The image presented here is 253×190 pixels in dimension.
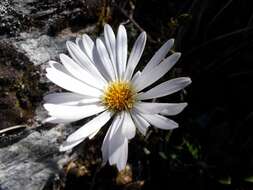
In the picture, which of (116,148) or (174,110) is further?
(116,148)

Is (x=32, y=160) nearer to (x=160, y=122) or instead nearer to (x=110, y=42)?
(x=110, y=42)

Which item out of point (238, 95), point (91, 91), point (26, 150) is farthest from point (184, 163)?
point (26, 150)

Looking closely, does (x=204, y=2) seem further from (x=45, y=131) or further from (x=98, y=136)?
(x=45, y=131)

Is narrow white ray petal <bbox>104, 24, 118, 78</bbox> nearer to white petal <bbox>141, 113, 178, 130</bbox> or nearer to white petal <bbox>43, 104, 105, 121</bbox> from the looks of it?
white petal <bbox>43, 104, 105, 121</bbox>

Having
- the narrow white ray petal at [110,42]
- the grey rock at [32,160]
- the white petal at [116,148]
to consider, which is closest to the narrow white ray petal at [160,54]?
the narrow white ray petal at [110,42]

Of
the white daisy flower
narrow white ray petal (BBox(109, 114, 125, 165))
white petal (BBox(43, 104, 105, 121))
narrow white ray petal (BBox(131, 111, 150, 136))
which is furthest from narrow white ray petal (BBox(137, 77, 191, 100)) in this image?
white petal (BBox(43, 104, 105, 121))

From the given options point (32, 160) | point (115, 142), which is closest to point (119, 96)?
point (115, 142)

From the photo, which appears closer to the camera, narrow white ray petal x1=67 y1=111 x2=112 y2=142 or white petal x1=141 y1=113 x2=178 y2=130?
white petal x1=141 y1=113 x2=178 y2=130
